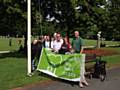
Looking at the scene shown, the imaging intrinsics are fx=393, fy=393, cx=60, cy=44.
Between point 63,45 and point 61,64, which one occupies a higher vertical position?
point 63,45

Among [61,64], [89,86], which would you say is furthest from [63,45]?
[89,86]

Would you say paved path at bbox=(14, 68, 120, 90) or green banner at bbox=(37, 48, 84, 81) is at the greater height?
green banner at bbox=(37, 48, 84, 81)

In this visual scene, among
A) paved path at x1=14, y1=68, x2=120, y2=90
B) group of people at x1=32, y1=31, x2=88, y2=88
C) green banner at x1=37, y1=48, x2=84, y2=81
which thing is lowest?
paved path at x1=14, y1=68, x2=120, y2=90

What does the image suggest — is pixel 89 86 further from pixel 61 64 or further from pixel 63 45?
pixel 63 45

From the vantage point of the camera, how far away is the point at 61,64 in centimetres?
1510

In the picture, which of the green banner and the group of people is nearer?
the green banner

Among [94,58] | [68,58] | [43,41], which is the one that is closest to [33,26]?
[43,41]

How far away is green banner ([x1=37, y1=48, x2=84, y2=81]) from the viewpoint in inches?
562

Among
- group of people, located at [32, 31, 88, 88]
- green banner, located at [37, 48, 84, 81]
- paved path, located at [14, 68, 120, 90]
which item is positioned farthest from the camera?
group of people, located at [32, 31, 88, 88]

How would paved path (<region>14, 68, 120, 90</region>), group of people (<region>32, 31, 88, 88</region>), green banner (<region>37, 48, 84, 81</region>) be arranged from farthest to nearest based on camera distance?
group of people (<region>32, 31, 88, 88</region>) < green banner (<region>37, 48, 84, 81</region>) < paved path (<region>14, 68, 120, 90</region>)

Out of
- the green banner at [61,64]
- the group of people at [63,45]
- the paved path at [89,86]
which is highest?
the group of people at [63,45]

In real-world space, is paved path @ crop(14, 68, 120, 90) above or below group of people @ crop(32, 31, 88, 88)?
below

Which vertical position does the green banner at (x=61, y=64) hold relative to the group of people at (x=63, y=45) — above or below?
below

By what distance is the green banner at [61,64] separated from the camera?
14266 mm
